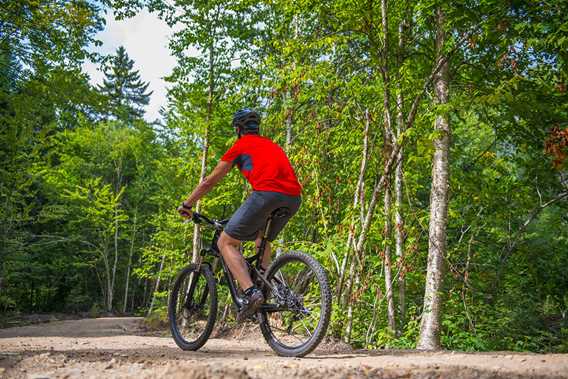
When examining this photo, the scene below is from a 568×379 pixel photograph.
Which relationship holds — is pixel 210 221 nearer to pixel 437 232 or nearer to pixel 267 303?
pixel 267 303

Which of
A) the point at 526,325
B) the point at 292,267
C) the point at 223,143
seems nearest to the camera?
the point at 292,267

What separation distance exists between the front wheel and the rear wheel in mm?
827

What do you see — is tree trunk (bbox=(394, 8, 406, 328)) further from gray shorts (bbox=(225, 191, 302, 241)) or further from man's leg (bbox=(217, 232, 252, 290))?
man's leg (bbox=(217, 232, 252, 290))

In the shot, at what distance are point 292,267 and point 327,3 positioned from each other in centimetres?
430

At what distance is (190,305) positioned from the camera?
5473 mm

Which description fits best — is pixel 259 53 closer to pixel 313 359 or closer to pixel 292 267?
pixel 292 267

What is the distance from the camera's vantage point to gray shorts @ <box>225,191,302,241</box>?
438 cm

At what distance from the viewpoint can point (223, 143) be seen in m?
15.7

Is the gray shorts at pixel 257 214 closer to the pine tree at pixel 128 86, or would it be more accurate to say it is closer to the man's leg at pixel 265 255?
the man's leg at pixel 265 255

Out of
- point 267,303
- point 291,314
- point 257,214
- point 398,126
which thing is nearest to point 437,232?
point 398,126

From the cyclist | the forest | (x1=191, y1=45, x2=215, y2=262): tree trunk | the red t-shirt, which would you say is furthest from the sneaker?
(x1=191, y1=45, x2=215, y2=262): tree trunk

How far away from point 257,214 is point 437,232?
3.54 m

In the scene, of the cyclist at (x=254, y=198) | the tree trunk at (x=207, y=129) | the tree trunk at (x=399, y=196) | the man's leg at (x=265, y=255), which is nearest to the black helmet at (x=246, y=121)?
the cyclist at (x=254, y=198)

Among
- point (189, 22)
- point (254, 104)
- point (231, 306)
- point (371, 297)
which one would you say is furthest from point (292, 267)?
point (189, 22)
